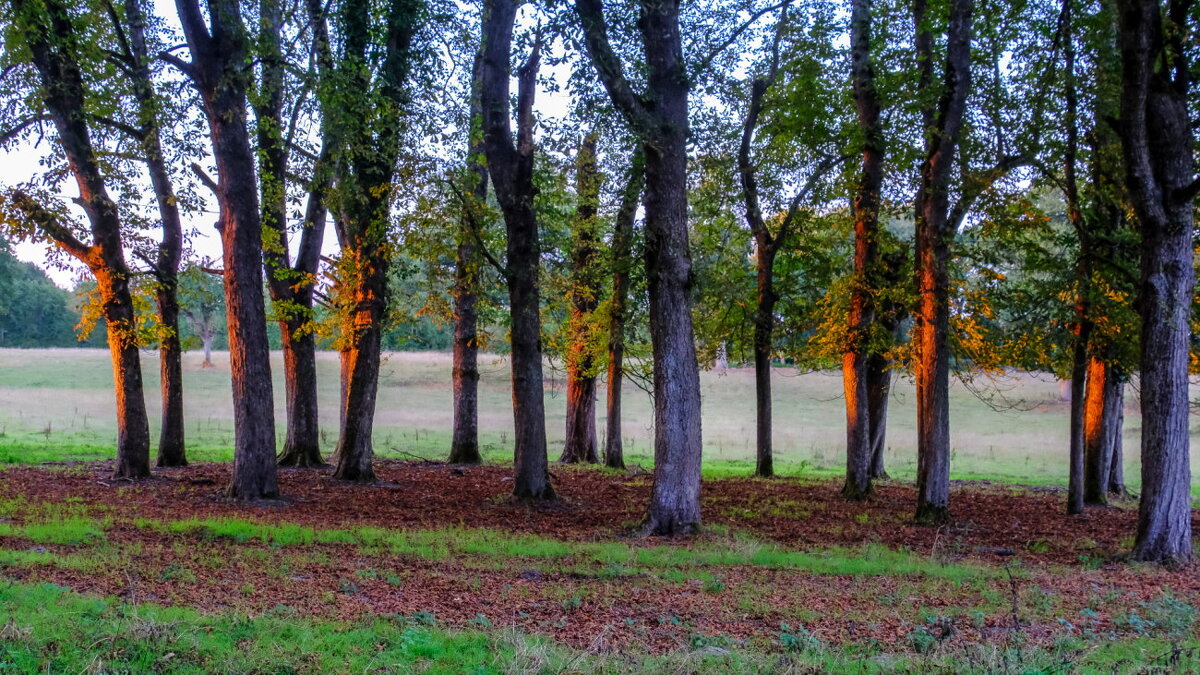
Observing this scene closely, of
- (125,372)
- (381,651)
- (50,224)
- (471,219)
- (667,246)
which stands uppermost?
(50,224)

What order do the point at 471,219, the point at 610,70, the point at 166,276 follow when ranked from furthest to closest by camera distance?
the point at 166,276, the point at 471,219, the point at 610,70

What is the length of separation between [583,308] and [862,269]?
9.54m

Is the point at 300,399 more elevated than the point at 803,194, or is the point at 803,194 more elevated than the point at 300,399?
the point at 803,194

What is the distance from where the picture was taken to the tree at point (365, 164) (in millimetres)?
13797

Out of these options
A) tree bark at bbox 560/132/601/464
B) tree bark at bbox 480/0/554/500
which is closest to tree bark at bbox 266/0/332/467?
tree bark at bbox 480/0/554/500

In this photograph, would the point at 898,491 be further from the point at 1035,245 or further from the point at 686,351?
the point at 686,351

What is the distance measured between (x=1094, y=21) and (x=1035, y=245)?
3.76 metres

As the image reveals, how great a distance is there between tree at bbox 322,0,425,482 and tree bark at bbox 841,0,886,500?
8.60 meters

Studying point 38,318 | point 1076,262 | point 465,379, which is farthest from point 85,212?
point 38,318

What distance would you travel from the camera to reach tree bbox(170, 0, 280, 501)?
12.8 m

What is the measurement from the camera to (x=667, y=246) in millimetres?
11609

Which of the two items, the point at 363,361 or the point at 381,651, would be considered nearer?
the point at 381,651

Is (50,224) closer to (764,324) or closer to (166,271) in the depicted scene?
(166,271)

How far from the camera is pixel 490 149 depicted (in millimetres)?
14188
